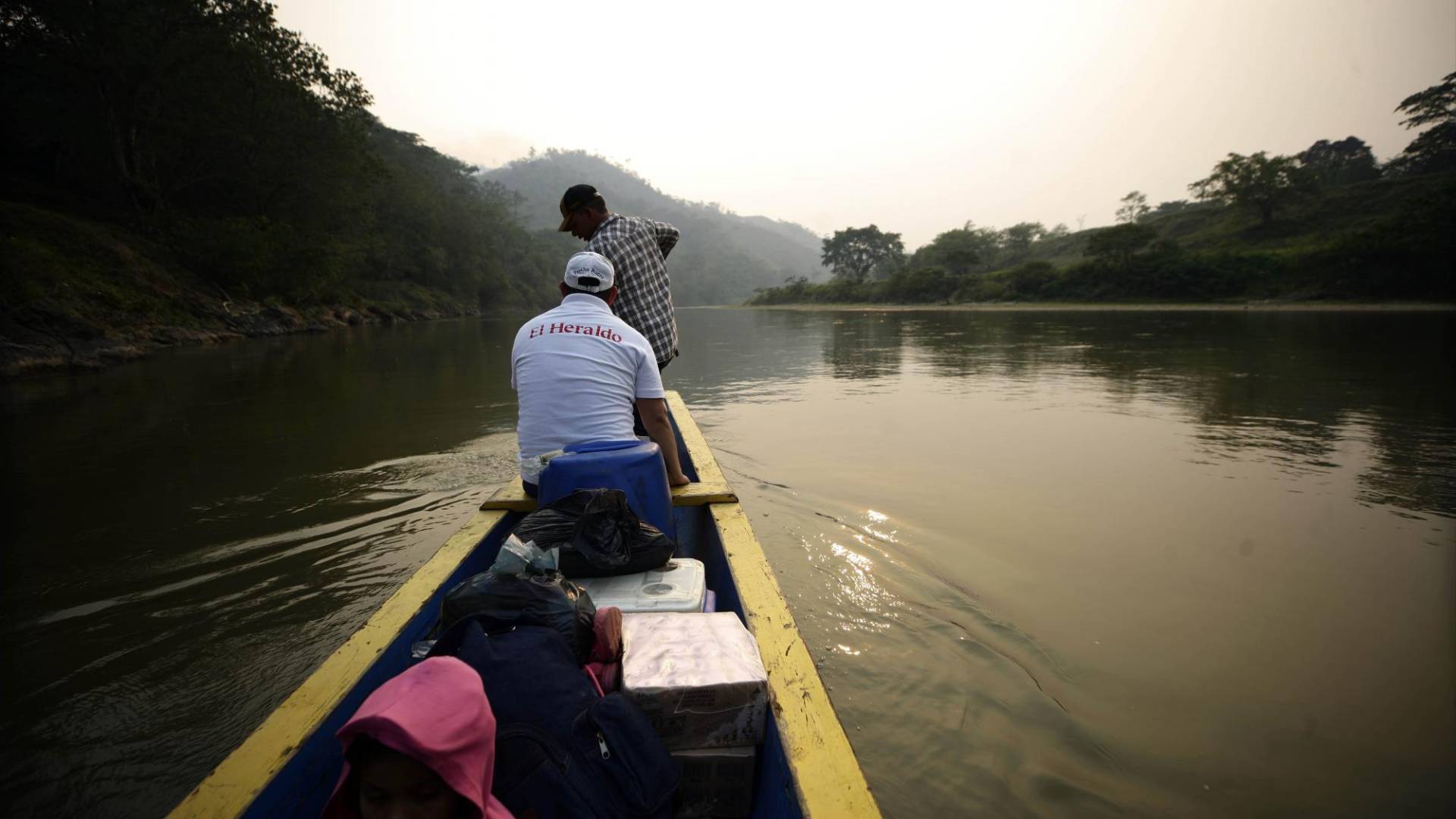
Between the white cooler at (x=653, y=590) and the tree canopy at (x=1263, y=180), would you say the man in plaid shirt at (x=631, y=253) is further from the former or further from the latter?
the tree canopy at (x=1263, y=180)

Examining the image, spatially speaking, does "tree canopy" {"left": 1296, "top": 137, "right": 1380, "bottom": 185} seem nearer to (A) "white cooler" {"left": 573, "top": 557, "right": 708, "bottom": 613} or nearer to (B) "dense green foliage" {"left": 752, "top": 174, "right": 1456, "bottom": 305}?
(B) "dense green foliage" {"left": 752, "top": 174, "right": 1456, "bottom": 305}

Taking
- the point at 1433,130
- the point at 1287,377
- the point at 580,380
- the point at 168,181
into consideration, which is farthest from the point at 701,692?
the point at 1433,130

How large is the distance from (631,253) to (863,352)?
12648mm

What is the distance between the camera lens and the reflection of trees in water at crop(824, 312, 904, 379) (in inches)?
451

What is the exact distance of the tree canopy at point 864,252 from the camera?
78875 mm

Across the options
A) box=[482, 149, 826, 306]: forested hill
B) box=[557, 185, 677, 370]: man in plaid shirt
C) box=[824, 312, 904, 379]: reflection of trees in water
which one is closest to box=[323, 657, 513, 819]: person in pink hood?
box=[557, 185, 677, 370]: man in plaid shirt

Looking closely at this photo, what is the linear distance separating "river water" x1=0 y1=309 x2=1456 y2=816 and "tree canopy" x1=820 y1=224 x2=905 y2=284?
74.2 meters

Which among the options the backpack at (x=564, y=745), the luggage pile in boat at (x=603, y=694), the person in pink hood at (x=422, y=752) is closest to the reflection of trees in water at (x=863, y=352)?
the luggage pile in boat at (x=603, y=694)

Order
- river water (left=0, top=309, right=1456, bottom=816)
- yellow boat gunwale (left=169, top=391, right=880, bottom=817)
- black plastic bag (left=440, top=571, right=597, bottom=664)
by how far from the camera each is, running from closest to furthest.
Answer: yellow boat gunwale (left=169, top=391, right=880, bottom=817) < black plastic bag (left=440, top=571, right=597, bottom=664) < river water (left=0, top=309, right=1456, bottom=816)

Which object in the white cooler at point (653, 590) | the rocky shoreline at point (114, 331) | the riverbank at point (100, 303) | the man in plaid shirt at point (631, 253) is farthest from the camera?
the riverbank at point (100, 303)

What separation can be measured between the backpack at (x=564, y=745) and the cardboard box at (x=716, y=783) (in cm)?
9

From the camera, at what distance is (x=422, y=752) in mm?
943

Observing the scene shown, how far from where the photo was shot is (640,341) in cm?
256

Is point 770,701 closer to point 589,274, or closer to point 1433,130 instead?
point 589,274
